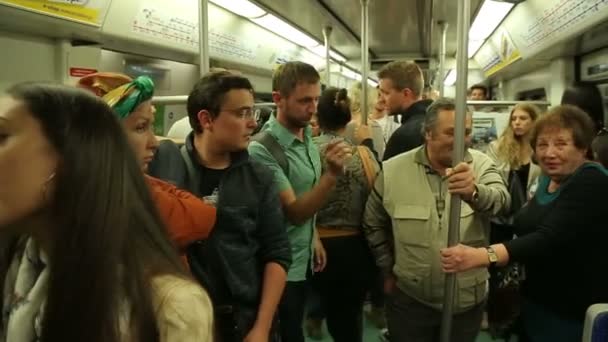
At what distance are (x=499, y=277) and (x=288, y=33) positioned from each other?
151 inches

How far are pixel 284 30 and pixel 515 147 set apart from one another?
10.3 ft

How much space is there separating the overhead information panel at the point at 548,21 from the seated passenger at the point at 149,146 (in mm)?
2759

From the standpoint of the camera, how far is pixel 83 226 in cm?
79

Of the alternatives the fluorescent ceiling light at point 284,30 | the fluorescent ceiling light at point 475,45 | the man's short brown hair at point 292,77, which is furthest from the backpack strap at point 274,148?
the fluorescent ceiling light at point 475,45

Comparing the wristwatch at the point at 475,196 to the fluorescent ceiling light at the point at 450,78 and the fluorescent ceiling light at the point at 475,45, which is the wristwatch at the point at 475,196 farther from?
the fluorescent ceiling light at the point at 450,78

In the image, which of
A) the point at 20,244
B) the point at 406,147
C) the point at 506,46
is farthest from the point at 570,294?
the point at 506,46

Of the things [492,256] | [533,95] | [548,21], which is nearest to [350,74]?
[533,95]

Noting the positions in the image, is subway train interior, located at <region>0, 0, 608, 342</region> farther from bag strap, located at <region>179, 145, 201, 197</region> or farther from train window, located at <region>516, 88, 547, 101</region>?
bag strap, located at <region>179, 145, 201, 197</region>

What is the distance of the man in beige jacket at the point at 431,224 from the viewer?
1997 millimetres

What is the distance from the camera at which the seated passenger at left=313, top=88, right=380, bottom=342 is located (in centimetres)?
240

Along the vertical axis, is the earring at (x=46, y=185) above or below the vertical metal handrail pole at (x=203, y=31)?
below

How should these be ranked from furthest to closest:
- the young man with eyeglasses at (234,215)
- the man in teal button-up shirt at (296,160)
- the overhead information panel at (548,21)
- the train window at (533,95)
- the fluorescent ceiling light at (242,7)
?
1. the train window at (533,95)
2. the fluorescent ceiling light at (242,7)
3. the overhead information panel at (548,21)
4. the man in teal button-up shirt at (296,160)
5. the young man with eyeglasses at (234,215)

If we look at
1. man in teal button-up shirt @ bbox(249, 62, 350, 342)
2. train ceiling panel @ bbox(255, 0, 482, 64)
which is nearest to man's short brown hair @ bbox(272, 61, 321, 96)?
man in teal button-up shirt @ bbox(249, 62, 350, 342)

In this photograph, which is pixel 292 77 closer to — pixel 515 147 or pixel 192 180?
pixel 192 180
